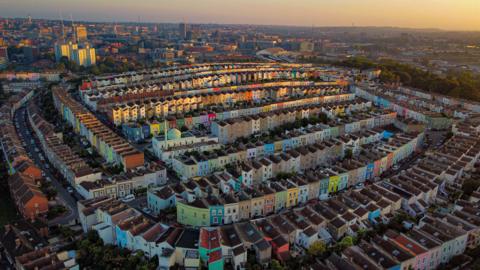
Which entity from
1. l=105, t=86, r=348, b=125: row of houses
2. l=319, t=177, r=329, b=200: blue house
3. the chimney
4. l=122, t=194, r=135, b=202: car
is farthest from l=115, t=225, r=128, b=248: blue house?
l=105, t=86, r=348, b=125: row of houses

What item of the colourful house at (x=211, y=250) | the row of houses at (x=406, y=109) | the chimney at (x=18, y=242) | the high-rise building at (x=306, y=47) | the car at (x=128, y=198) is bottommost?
the car at (x=128, y=198)

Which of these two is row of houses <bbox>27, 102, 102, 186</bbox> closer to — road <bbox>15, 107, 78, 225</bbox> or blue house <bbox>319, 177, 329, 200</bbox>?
road <bbox>15, 107, 78, 225</bbox>

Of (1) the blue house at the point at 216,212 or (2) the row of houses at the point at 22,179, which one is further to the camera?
(2) the row of houses at the point at 22,179

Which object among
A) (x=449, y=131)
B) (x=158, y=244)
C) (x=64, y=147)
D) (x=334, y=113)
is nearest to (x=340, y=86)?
(x=334, y=113)

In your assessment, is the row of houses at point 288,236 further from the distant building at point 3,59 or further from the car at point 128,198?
the distant building at point 3,59

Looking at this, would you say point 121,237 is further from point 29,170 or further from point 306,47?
point 306,47

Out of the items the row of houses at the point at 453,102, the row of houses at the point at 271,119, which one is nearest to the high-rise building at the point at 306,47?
the row of houses at the point at 453,102
